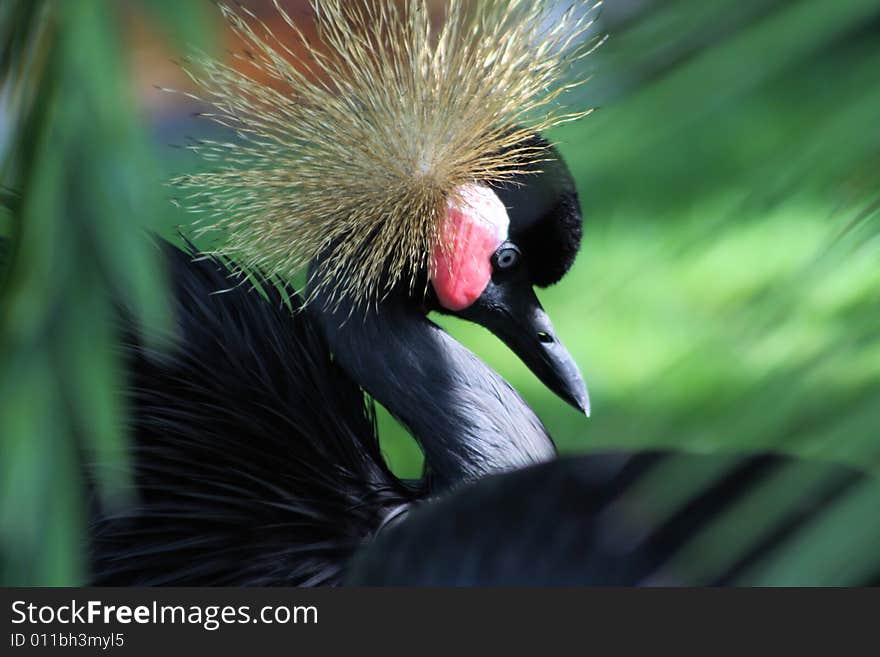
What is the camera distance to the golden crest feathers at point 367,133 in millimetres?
897

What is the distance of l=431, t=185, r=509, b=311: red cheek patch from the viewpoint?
966 mm

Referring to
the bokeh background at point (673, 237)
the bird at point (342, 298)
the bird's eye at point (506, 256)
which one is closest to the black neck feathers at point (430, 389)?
the bird at point (342, 298)

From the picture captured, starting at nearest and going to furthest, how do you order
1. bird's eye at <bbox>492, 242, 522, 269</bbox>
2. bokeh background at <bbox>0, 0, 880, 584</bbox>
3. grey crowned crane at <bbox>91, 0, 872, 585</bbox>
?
1. bokeh background at <bbox>0, 0, 880, 584</bbox>
2. grey crowned crane at <bbox>91, 0, 872, 585</bbox>
3. bird's eye at <bbox>492, 242, 522, 269</bbox>

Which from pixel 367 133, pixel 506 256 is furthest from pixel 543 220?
pixel 367 133

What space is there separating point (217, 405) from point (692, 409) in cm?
91

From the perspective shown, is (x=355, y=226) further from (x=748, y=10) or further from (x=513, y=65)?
(x=748, y=10)

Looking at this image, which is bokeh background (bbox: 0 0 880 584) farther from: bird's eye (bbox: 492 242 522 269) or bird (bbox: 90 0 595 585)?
bird's eye (bbox: 492 242 522 269)

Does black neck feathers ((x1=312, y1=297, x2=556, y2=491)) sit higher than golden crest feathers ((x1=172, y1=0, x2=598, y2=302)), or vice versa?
golden crest feathers ((x1=172, y1=0, x2=598, y2=302))

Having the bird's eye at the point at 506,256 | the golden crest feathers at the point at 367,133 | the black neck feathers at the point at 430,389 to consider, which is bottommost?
the black neck feathers at the point at 430,389

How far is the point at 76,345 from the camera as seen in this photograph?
0.16m

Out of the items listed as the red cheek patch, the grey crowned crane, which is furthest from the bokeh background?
the red cheek patch

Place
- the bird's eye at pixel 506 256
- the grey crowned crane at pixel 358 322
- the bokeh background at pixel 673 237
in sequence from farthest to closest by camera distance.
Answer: the bird's eye at pixel 506 256
the grey crowned crane at pixel 358 322
the bokeh background at pixel 673 237

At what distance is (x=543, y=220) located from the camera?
98 cm

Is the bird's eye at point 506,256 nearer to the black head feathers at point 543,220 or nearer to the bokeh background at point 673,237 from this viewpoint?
the black head feathers at point 543,220
